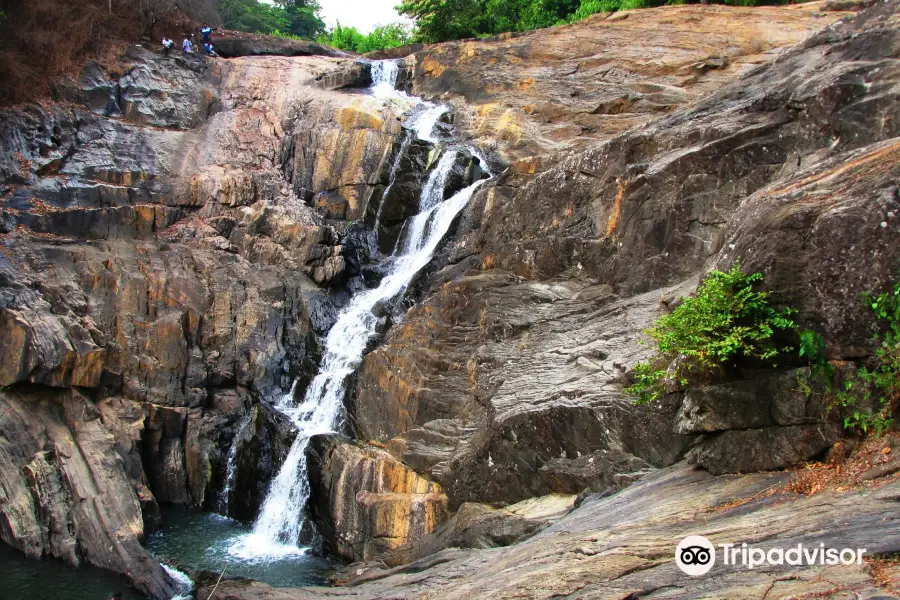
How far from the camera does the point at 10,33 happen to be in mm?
26672

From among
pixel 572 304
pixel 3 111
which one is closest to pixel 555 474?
pixel 572 304

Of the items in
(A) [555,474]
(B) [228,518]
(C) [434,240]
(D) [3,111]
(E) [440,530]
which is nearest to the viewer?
(A) [555,474]

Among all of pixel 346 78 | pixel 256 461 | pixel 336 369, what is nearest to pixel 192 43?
pixel 346 78

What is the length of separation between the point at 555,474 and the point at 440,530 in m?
3.01

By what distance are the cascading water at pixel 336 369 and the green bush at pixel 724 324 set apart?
457 inches

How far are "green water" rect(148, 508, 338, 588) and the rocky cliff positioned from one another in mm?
708

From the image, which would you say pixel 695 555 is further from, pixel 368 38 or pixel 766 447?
pixel 368 38

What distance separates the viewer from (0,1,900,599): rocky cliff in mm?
8836

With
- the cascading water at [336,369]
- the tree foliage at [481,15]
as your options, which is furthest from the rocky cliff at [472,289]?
the tree foliage at [481,15]

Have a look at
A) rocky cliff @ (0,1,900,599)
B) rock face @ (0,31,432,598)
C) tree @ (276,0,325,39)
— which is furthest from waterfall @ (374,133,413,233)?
tree @ (276,0,325,39)

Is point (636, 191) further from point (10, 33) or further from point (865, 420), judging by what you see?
point (10, 33)

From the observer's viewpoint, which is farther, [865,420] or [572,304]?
[572,304]

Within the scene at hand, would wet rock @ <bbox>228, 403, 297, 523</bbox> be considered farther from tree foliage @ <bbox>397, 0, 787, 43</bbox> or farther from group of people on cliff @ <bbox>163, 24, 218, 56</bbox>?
tree foliage @ <bbox>397, 0, 787, 43</bbox>

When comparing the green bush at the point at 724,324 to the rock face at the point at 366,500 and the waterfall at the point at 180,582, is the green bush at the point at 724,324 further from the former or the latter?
the waterfall at the point at 180,582
